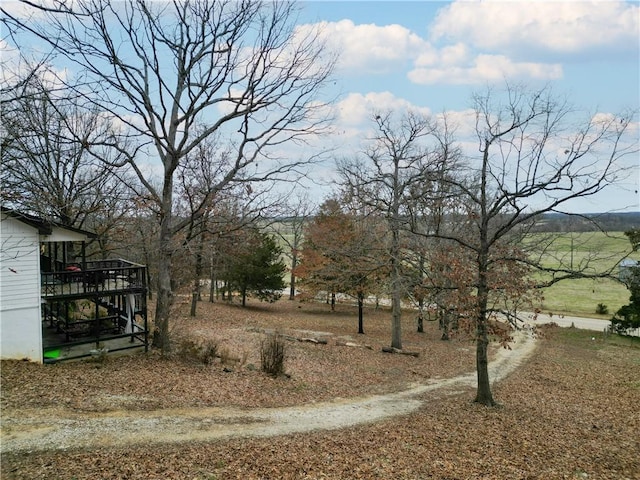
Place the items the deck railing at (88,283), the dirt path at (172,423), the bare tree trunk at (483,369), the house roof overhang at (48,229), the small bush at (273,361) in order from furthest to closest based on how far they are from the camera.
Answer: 1. the small bush at (273,361)
2. the deck railing at (88,283)
3. the house roof overhang at (48,229)
4. the bare tree trunk at (483,369)
5. the dirt path at (172,423)

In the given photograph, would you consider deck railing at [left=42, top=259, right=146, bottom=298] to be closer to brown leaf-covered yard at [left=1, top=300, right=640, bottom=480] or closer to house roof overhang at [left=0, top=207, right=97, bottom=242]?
house roof overhang at [left=0, top=207, right=97, bottom=242]

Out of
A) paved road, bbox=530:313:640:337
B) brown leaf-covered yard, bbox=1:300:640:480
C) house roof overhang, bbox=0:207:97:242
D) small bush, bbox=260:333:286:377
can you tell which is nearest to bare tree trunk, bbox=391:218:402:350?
brown leaf-covered yard, bbox=1:300:640:480

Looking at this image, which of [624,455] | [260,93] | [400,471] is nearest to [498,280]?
[624,455]

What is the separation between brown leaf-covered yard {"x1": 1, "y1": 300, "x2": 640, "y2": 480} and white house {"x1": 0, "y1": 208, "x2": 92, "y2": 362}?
23.3 inches

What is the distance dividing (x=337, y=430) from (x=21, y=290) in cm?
936

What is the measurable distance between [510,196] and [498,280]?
7.21 feet

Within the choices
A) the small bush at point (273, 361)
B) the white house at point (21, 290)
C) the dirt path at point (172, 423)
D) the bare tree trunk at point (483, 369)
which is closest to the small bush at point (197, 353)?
the small bush at point (273, 361)

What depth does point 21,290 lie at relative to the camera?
476 inches

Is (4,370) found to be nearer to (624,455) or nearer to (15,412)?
(15,412)

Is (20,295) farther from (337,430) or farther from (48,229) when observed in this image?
(337,430)

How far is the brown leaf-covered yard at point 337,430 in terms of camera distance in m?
7.17

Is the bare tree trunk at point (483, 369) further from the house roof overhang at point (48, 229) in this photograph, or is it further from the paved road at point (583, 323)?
the paved road at point (583, 323)

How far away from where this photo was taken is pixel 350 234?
982 inches

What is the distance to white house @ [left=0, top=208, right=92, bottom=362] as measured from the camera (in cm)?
1185
